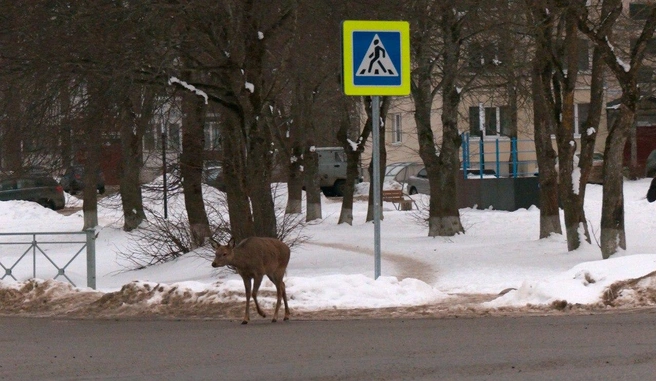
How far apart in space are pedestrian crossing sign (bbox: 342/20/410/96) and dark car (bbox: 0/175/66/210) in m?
35.3

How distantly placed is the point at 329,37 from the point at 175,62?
286 centimetres

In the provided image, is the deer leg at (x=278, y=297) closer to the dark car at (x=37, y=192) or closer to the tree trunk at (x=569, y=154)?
the tree trunk at (x=569, y=154)

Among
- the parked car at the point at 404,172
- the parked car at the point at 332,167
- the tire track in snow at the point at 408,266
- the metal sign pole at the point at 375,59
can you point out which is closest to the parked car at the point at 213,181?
the tire track in snow at the point at 408,266

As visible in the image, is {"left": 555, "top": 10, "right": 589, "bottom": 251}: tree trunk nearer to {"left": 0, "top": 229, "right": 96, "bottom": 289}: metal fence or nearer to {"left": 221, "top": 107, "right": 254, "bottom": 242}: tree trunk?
{"left": 221, "top": 107, "right": 254, "bottom": 242}: tree trunk

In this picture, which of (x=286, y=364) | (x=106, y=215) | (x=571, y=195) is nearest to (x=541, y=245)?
(x=571, y=195)

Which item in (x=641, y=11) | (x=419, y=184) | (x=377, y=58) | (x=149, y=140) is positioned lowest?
(x=419, y=184)

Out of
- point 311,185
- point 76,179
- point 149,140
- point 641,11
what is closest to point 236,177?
point 149,140

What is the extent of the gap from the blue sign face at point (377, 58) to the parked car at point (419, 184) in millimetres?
35680

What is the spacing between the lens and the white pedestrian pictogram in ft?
43.7

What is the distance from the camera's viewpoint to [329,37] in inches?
794

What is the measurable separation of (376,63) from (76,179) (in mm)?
21175

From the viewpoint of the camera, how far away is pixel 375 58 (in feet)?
43.8

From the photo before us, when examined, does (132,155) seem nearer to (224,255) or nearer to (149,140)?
(149,140)

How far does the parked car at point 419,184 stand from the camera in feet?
162
